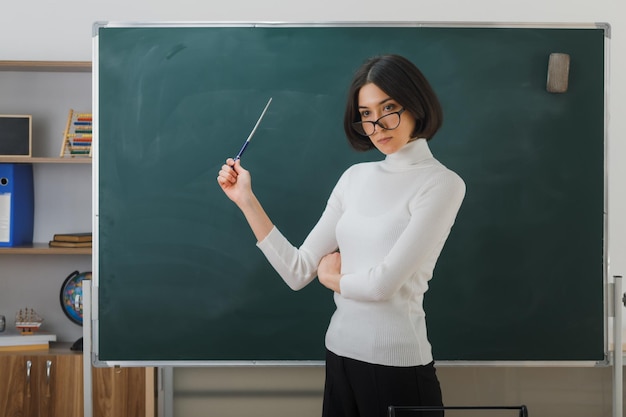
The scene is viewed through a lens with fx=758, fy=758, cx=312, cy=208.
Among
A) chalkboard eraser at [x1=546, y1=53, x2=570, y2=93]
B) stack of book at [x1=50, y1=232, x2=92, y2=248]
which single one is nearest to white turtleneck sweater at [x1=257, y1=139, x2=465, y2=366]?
chalkboard eraser at [x1=546, y1=53, x2=570, y2=93]

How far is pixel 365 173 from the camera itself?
95.6 inches

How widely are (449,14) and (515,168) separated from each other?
104 centimetres

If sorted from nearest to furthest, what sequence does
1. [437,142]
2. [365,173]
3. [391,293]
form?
1. [391,293]
2. [365,173]
3. [437,142]

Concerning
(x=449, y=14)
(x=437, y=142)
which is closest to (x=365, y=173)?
(x=437, y=142)

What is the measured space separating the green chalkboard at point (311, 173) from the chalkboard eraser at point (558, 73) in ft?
0.09

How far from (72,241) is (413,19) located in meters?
1.80

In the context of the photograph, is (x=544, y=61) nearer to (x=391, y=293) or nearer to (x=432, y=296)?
(x=432, y=296)

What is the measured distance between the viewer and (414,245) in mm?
2145

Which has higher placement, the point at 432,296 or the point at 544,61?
the point at 544,61

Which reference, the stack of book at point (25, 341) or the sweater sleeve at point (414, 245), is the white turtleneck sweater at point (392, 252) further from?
the stack of book at point (25, 341)

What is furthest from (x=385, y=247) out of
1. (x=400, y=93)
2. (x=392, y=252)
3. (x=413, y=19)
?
(x=413, y=19)

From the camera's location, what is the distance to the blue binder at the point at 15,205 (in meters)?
3.31

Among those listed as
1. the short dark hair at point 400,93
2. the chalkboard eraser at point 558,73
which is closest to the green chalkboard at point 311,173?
the chalkboard eraser at point 558,73

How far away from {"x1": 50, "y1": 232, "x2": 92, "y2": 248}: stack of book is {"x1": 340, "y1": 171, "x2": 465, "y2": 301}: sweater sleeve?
1493mm
